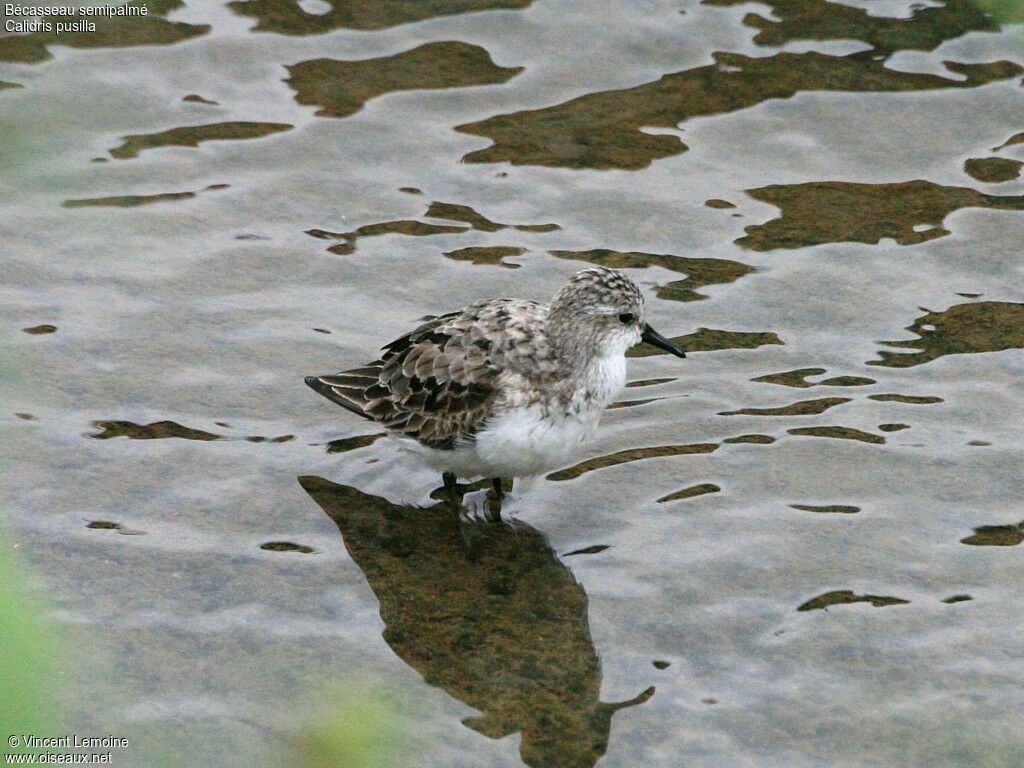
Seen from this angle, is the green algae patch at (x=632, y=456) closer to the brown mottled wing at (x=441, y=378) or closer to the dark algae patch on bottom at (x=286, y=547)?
Answer: the brown mottled wing at (x=441, y=378)

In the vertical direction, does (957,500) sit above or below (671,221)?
below

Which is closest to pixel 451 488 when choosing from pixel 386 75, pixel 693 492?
pixel 693 492

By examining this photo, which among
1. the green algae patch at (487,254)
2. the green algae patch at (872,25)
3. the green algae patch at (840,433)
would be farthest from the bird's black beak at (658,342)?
the green algae patch at (872,25)

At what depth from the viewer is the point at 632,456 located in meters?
9.23

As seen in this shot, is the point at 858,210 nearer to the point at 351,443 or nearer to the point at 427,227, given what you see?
the point at 427,227

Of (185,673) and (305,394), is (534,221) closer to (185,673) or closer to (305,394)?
(305,394)

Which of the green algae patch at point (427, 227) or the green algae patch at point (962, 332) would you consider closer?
the green algae patch at point (962, 332)

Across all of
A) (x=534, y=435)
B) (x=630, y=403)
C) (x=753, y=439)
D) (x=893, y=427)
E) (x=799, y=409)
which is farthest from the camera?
(x=630, y=403)

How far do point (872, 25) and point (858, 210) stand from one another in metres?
2.96

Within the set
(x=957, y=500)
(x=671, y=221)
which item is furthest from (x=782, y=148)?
(x=957, y=500)

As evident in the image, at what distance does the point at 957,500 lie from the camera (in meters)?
8.69

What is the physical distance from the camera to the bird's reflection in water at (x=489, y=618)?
6942 mm

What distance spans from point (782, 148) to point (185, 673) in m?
7.67

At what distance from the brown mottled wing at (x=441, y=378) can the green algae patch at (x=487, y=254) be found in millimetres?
2167
